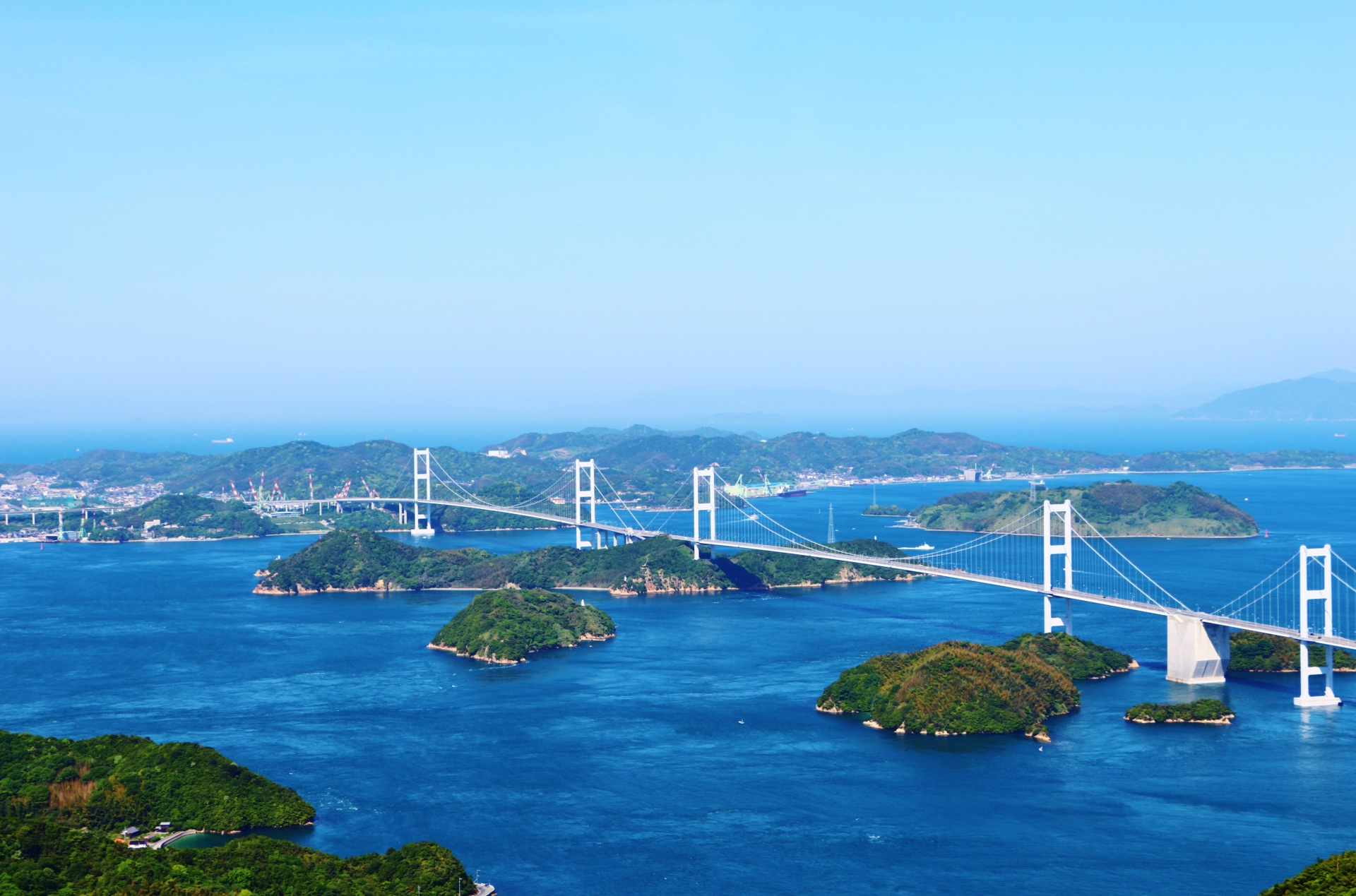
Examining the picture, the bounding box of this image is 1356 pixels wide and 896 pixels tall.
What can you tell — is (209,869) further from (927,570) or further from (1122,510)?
(1122,510)

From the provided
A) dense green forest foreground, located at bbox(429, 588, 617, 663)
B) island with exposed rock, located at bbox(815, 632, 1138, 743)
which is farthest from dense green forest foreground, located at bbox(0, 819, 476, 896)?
dense green forest foreground, located at bbox(429, 588, 617, 663)

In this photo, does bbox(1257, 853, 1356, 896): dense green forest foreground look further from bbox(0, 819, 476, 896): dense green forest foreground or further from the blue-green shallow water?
bbox(0, 819, 476, 896): dense green forest foreground

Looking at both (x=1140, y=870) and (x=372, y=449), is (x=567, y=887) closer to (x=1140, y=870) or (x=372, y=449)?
(x=1140, y=870)

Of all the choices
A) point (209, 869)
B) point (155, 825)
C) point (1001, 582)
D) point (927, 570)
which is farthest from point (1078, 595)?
point (209, 869)

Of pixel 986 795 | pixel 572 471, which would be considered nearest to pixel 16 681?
pixel 986 795

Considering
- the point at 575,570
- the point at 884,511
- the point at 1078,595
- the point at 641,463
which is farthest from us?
the point at 641,463

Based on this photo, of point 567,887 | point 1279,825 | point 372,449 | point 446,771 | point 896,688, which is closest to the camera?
point 567,887

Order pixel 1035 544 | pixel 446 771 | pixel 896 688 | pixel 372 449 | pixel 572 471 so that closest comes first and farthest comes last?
pixel 446 771
pixel 896 688
pixel 1035 544
pixel 572 471
pixel 372 449
